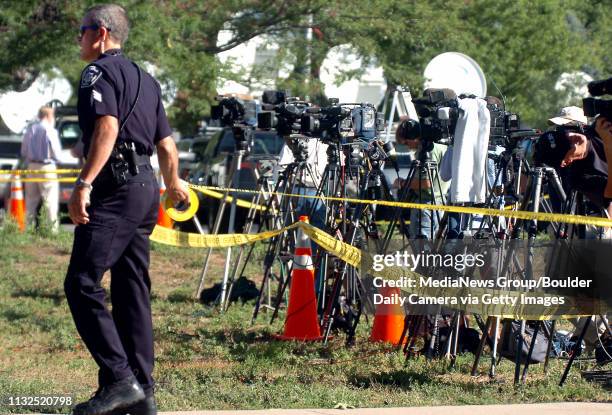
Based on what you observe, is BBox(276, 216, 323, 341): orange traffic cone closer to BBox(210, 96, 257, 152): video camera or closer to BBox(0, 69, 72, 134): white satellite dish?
BBox(210, 96, 257, 152): video camera

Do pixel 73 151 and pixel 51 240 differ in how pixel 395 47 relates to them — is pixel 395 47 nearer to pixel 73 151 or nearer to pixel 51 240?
pixel 73 151

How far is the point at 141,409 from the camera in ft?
18.6

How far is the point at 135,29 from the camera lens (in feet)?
45.8

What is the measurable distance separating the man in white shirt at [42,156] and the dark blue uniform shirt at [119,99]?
9345 mm

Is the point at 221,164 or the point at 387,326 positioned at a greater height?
the point at 221,164

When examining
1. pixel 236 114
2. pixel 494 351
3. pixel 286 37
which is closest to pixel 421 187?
pixel 494 351

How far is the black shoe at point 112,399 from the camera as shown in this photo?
554 cm

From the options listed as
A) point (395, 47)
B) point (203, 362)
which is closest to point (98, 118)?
point (203, 362)

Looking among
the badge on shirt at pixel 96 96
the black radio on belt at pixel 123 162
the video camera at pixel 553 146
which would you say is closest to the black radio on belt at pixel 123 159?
the black radio on belt at pixel 123 162

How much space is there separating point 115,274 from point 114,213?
38 cm

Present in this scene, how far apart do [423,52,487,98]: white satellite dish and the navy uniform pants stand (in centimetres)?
557

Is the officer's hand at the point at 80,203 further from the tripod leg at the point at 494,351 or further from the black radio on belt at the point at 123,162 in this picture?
the tripod leg at the point at 494,351

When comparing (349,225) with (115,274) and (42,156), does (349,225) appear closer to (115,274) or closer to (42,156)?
(115,274)

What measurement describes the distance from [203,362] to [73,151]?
7.81 meters
